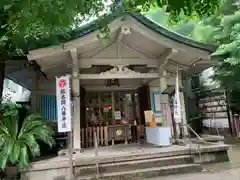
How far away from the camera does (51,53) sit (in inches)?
262

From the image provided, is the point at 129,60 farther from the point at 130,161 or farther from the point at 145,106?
the point at 130,161

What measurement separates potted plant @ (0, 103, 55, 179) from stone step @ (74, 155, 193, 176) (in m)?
1.27

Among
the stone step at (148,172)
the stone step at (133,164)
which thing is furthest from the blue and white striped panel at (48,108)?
the stone step at (148,172)

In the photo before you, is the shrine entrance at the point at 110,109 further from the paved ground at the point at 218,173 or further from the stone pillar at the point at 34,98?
the paved ground at the point at 218,173

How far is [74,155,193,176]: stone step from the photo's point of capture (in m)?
5.71

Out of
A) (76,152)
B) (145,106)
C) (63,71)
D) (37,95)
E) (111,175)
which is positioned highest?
(63,71)

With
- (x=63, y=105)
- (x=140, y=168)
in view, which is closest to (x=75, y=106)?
(x=63, y=105)

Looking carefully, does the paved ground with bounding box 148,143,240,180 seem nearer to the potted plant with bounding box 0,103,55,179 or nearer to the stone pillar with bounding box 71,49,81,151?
the stone pillar with bounding box 71,49,81,151

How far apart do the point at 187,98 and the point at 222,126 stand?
2470mm

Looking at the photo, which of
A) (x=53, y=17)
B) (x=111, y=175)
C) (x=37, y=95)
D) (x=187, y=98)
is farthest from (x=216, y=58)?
(x=53, y=17)

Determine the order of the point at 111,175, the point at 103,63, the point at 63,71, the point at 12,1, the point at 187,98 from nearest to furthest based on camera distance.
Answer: the point at 12,1, the point at 111,175, the point at 103,63, the point at 63,71, the point at 187,98

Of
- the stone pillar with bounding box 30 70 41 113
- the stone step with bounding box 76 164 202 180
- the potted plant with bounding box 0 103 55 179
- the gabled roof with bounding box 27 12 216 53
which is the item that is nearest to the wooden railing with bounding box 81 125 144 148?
the potted plant with bounding box 0 103 55 179

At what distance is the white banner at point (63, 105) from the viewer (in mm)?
5863

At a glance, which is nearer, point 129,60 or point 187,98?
point 129,60
